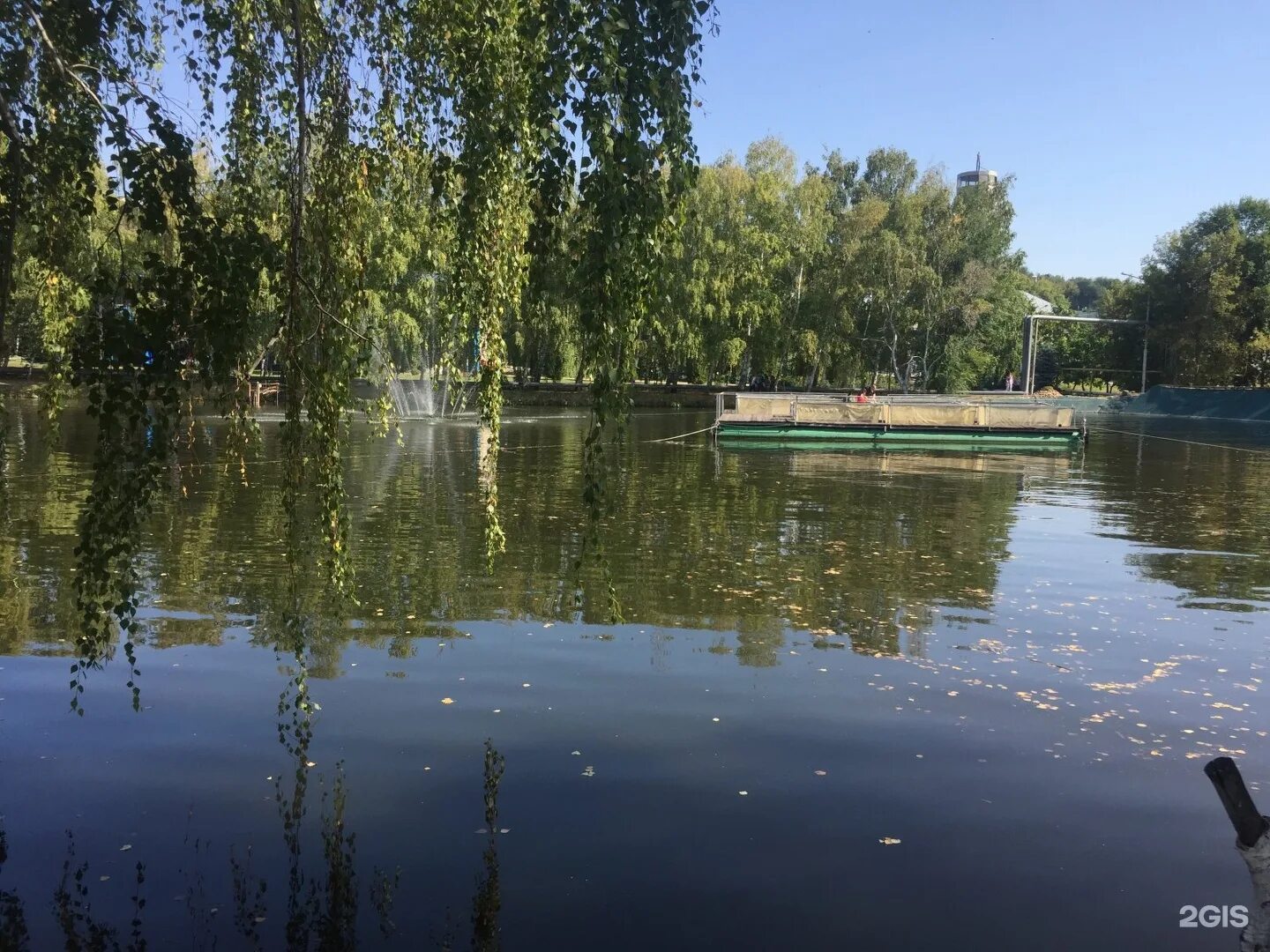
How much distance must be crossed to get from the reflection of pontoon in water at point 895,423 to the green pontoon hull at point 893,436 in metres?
0.03

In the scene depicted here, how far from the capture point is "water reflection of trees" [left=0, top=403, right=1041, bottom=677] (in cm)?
1009

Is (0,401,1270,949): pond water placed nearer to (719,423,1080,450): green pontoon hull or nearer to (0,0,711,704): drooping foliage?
(0,0,711,704): drooping foliage

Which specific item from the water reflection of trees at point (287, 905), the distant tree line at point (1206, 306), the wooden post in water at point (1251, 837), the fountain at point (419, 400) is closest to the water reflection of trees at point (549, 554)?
the water reflection of trees at point (287, 905)

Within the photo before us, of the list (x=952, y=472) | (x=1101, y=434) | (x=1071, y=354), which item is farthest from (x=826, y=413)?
(x=1071, y=354)

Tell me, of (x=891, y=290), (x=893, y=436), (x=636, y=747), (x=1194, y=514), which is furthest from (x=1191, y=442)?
(x=636, y=747)

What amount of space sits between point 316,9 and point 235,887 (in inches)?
165

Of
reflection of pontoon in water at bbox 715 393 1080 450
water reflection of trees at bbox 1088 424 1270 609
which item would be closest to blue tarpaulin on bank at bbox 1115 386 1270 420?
water reflection of trees at bbox 1088 424 1270 609

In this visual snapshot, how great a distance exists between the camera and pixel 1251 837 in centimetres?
296

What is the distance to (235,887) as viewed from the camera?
16.6 ft

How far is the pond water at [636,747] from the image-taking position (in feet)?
16.4

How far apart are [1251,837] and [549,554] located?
1096cm

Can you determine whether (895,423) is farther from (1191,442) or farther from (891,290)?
(891,290)

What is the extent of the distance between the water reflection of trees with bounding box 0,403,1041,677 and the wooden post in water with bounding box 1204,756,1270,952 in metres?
4.18

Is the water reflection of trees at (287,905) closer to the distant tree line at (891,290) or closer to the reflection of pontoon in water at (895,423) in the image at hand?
the reflection of pontoon in water at (895,423)
